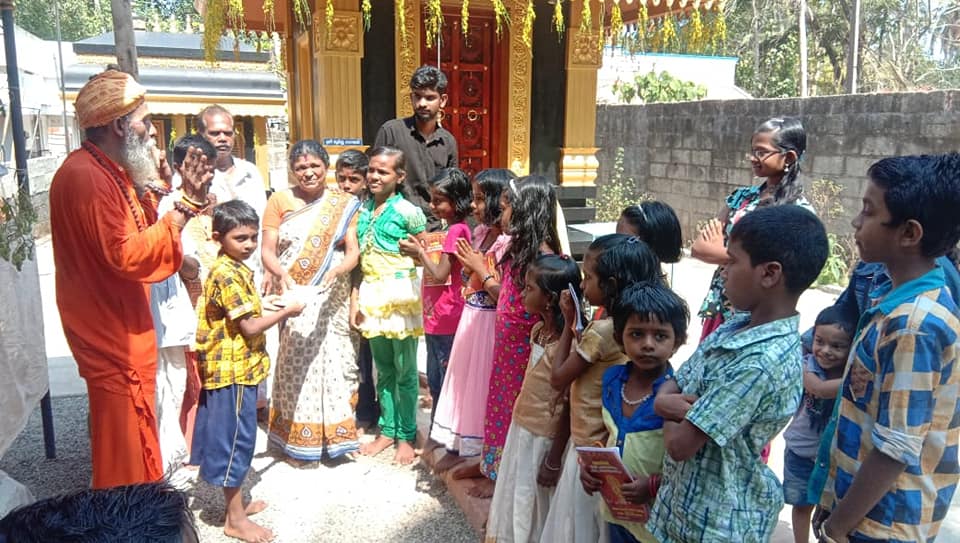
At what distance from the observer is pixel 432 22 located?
541cm

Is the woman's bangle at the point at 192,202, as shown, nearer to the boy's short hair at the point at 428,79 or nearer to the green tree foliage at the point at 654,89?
the boy's short hair at the point at 428,79

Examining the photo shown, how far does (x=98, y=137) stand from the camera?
8.52 feet

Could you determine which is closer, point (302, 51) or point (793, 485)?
point (793, 485)

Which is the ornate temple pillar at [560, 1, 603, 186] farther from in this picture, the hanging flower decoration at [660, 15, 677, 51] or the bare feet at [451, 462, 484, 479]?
the bare feet at [451, 462, 484, 479]

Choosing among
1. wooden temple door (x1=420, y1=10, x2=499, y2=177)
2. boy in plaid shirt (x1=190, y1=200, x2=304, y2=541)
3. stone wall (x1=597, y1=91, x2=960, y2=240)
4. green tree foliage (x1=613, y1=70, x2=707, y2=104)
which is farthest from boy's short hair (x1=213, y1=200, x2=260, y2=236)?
green tree foliage (x1=613, y1=70, x2=707, y2=104)

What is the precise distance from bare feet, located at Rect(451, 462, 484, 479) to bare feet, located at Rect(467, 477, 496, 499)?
0.05 metres

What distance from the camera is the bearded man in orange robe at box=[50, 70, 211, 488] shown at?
245cm

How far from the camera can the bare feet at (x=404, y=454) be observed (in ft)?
12.0

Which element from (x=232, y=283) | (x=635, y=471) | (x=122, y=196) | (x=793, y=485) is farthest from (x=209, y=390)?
(x=793, y=485)

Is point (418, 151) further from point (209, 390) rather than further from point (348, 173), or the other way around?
point (209, 390)

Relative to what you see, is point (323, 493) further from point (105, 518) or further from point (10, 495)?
point (105, 518)

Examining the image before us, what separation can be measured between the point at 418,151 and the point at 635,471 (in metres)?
2.94

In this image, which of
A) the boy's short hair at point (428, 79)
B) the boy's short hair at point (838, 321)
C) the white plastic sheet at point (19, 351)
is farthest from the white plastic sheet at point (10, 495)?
the boy's short hair at point (838, 321)

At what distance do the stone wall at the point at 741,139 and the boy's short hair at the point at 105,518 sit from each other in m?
8.18
